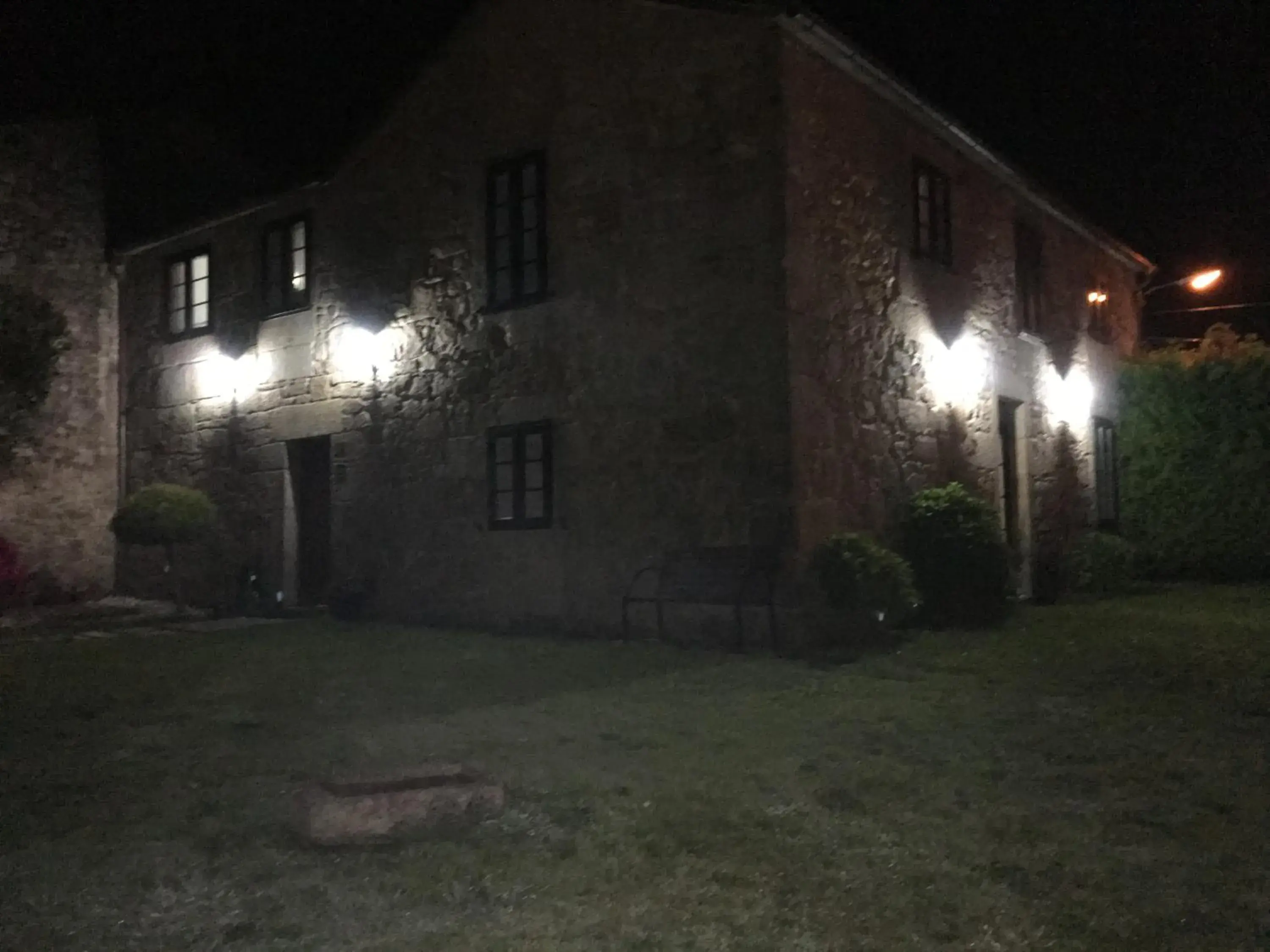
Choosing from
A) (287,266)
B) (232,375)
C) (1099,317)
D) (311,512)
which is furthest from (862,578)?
(1099,317)

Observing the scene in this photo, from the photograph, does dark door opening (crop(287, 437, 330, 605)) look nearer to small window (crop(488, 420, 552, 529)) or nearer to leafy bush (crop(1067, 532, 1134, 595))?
small window (crop(488, 420, 552, 529))

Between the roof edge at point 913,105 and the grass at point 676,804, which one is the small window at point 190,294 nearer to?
the grass at point 676,804

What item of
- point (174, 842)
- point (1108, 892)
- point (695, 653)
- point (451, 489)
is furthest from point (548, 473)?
point (1108, 892)

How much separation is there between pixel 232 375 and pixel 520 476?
4.85 meters

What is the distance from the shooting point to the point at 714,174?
852 cm

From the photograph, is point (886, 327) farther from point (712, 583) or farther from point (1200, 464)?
point (1200, 464)

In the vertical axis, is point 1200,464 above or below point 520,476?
above

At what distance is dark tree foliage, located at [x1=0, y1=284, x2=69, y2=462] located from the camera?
1078cm

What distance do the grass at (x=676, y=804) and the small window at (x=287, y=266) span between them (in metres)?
5.60

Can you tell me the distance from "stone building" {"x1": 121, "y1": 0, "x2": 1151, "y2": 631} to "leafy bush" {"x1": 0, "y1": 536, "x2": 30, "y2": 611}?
131cm

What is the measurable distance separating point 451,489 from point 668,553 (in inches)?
108

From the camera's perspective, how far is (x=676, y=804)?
432 centimetres

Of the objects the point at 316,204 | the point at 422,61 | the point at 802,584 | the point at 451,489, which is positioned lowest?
the point at 802,584

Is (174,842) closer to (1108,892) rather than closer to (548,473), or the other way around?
(1108,892)
